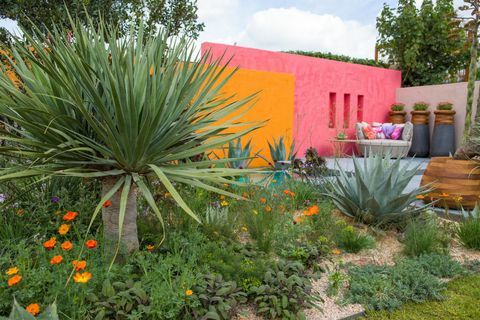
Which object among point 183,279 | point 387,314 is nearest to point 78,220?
point 183,279

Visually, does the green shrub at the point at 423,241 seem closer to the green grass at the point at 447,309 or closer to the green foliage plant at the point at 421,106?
the green grass at the point at 447,309

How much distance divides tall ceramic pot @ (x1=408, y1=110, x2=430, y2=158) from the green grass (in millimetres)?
9953

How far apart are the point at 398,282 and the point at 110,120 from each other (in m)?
1.94

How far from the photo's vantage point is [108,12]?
18.4ft

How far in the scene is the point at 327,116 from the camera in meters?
11.4

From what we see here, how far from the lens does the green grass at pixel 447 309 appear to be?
2254 mm

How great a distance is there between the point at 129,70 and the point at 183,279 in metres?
1.06

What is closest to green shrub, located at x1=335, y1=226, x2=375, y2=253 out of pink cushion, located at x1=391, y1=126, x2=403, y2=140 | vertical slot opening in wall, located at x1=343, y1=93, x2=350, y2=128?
pink cushion, located at x1=391, y1=126, x2=403, y2=140

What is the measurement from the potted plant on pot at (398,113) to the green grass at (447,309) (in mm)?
10621

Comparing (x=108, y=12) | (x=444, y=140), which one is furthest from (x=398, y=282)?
(x=444, y=140)

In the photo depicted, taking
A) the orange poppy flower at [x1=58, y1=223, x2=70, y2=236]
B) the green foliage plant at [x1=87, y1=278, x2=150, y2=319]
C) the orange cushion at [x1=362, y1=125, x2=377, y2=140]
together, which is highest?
the orange poppy flower at [x1=58, y1=223, x2=70, y2=236]

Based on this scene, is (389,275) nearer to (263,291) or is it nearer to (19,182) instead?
(263,291)

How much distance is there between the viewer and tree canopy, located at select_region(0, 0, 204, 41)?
5141 millimetres

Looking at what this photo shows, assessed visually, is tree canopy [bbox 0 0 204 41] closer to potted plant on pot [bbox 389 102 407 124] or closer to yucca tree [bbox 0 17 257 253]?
yucca tree [bbox 0 17 257 253]
